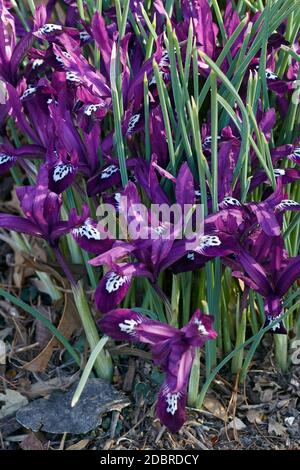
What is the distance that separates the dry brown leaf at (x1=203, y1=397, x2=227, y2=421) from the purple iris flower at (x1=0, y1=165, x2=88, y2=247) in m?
0.64

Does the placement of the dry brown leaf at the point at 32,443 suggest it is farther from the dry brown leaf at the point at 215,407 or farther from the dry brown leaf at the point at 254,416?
the dry brown leaf at the point at 254,416

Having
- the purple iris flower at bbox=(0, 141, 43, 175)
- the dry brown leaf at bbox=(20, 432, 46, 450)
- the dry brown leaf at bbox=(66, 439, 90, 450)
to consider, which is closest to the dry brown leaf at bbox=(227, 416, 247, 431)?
the dry brown leaf at bbox=(66, 439, 90, 450)

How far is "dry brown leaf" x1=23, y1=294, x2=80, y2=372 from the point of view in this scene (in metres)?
2.08

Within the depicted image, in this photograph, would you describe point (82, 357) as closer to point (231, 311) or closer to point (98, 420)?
point (98, 420)

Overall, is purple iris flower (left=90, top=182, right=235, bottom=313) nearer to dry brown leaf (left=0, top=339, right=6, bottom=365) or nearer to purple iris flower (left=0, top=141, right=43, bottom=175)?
purple iris flower (left=0, top=141, right=43, bottom=175)

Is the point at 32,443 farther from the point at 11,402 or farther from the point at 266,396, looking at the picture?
the point at 266,396

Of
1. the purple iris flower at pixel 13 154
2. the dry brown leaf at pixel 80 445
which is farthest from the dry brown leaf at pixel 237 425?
the purple iris flower at pixel 13 154

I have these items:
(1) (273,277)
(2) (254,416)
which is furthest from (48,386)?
(1) (273,277)

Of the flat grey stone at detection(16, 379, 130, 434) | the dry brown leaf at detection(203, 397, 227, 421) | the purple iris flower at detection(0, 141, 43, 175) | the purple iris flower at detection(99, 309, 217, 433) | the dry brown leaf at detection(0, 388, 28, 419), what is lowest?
the dry brown leaf at detection(0, 388, 28, 419)

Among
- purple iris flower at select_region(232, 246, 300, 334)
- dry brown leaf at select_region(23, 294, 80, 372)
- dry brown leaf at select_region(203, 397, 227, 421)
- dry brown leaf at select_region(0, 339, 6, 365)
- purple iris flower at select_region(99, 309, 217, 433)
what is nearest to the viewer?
purple iris flower at select_region(99, 309, 217, 433)

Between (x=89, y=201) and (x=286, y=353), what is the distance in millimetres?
692

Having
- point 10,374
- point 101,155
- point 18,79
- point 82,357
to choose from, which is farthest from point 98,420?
point 18,79

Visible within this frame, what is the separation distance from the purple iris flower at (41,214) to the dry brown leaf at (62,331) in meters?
0.44

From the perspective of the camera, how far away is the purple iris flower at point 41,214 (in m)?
1.69
